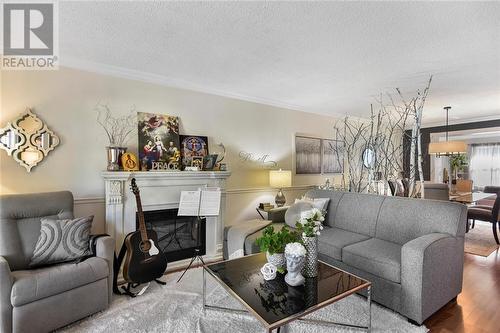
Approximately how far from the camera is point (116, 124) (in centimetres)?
304

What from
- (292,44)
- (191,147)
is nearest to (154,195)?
(191,147)

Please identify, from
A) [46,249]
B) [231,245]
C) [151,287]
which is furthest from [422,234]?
[46,249]

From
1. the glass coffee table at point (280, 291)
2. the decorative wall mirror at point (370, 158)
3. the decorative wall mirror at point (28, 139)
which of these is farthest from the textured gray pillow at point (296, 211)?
the decorative wall mirror at point (28, 139)

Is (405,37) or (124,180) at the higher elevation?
(405,37)

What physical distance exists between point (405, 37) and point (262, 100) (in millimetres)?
2388

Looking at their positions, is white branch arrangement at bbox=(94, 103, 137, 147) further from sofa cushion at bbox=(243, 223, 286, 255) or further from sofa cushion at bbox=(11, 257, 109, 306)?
sofa cushion at bbox=(243, 223, 286, 255)

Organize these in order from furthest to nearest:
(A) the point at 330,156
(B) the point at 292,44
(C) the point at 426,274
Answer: (A) the point at 330,156 → (B) the point at 292,44 → (C) the point at 426,274

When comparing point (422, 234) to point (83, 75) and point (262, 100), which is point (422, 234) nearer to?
point (262, 100)

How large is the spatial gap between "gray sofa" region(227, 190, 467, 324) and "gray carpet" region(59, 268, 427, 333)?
0.62ft

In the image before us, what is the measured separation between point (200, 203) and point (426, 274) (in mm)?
2323

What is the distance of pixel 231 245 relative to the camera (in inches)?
125

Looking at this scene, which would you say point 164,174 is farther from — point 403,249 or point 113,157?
point 403,249

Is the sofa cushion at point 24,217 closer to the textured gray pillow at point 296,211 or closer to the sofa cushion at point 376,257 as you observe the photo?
the textured gray pillow at point 296,211

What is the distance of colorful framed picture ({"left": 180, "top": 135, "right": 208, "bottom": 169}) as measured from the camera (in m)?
3.47
